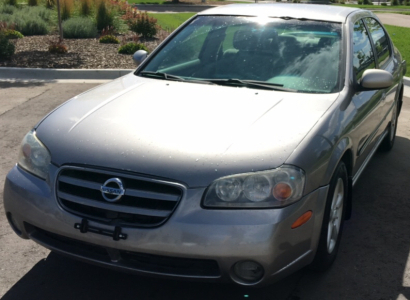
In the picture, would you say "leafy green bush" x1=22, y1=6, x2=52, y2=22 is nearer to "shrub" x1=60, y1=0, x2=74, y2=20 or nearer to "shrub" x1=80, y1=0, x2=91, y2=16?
"shrub" x1=60, y1=0, x2=74, y2=20

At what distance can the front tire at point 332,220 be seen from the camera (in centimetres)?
377

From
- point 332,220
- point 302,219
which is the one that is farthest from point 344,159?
point 302,219

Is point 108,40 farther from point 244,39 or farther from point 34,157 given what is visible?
point 34,157

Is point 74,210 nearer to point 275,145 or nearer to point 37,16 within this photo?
point 275,145

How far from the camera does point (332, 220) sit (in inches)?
158

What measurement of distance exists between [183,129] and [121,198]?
60 centimetres

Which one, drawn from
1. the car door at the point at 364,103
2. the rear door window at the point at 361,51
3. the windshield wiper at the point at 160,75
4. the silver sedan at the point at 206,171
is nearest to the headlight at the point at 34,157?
the silver sedan at the point at 206,171

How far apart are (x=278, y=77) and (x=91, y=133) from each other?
1.57 m

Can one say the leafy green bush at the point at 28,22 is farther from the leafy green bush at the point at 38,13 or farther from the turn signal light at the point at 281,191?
the turn signal light at the point at 281,191

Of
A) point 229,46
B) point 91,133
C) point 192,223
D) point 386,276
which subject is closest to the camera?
point 192,223

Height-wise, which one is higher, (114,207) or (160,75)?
(160,75)

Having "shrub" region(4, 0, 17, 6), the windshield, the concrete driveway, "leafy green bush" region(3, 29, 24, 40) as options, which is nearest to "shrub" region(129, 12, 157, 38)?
"leafy green bush" region(3, 29, 24, 40)

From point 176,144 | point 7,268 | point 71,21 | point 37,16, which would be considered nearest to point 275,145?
point 176,144

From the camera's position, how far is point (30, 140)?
154 inches
